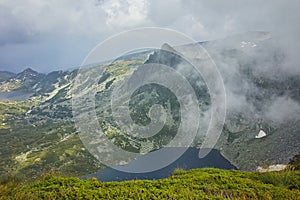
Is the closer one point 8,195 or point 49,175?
point 8,195

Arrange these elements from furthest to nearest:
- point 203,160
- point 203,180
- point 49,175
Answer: point 203,160, point 203,180, point 49,175

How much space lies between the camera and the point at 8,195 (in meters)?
13.1

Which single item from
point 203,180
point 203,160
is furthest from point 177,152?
point 203,180

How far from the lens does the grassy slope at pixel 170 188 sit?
43.9 feet

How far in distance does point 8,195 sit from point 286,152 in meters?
154

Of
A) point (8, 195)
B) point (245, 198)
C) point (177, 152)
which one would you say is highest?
point (177, 152)

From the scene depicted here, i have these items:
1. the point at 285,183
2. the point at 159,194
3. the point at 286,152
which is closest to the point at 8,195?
the point at 159,194

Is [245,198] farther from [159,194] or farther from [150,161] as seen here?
[150,161]

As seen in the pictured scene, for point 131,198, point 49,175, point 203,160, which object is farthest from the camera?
point 203,160

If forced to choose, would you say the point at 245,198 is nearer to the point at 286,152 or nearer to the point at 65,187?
the point at 65,187

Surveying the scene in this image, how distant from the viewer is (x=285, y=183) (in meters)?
17.2

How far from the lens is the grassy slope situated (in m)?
13.4

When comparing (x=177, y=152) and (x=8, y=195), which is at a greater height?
(x=177, y=152)

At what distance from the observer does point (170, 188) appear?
1561 centimetres
